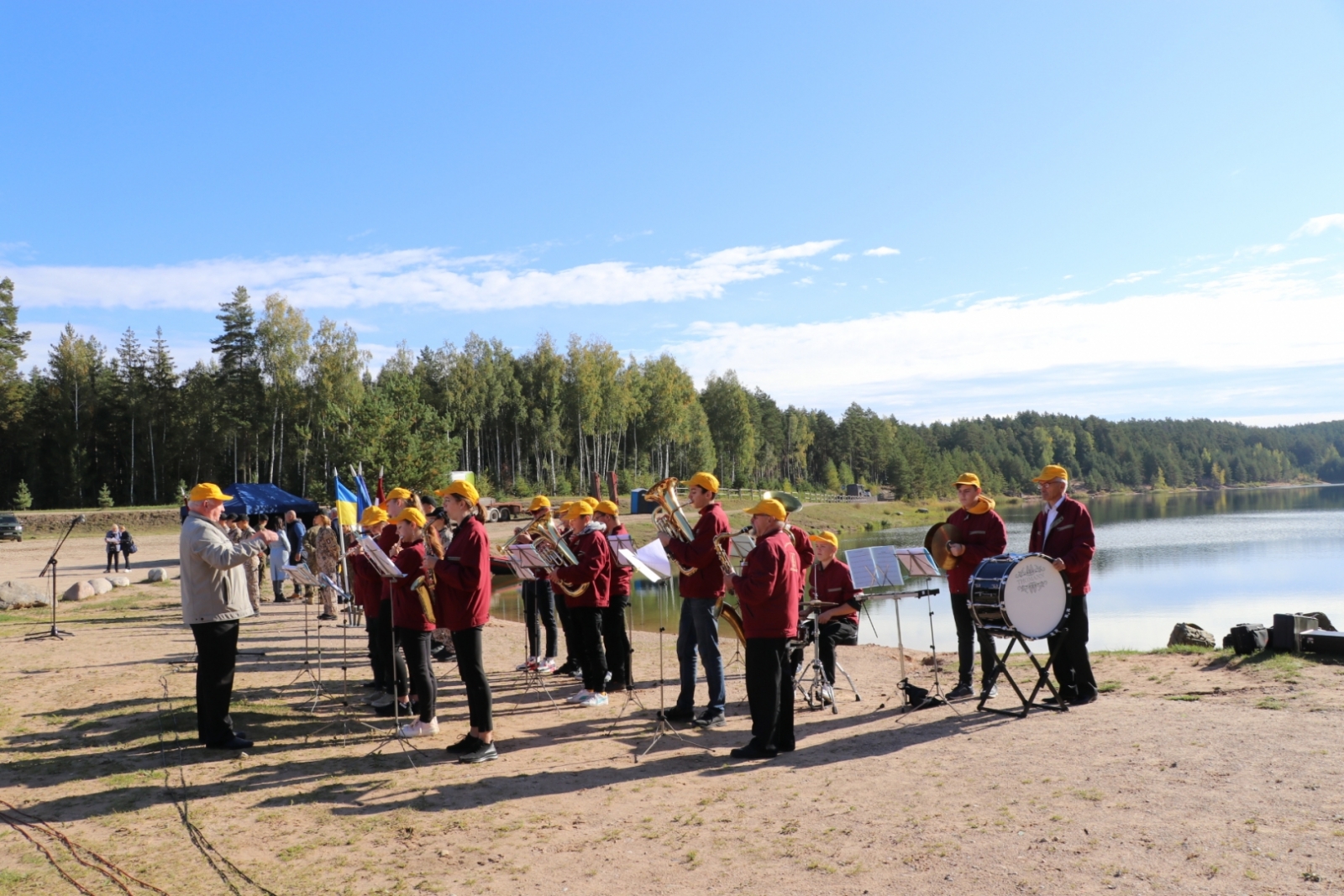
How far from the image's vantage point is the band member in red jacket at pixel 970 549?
8.38 meters

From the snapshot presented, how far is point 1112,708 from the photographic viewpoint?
25.8 ft

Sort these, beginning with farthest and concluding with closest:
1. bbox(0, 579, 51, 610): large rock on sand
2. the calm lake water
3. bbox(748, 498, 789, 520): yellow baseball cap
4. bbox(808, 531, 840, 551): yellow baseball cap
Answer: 1. the calm lake water
2. bbox(0, 579, 51, 610): large rock on sand
3. bbox(808, 531, 840, 551): yellow baseball cap
4. bbox(748, 498, 789, 520): yellow baseball cap

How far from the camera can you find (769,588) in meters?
6.65

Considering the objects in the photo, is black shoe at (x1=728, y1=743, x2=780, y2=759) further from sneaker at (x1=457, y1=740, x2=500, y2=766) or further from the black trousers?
the black trousers

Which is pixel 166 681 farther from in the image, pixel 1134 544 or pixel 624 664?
pixel 1134 544

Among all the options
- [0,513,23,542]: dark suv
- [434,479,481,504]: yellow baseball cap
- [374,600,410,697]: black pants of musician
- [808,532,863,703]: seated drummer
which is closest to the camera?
[434,479,481,504]: yellow baseball cap

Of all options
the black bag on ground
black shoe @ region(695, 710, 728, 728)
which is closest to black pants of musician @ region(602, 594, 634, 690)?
black shoe @ region(695, 710, 728, 728)

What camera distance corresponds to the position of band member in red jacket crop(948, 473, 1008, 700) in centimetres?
838

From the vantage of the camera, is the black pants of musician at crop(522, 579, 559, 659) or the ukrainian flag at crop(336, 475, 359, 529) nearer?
the black pants of musician at crop(522, 579, 559, 659)

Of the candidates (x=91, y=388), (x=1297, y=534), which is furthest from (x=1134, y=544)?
(x=91, y=388)

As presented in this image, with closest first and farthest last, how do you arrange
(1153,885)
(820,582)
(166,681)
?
(1153,885) → (820,582) → (166,681)

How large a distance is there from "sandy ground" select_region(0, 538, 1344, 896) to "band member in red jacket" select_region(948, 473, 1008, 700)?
63cm

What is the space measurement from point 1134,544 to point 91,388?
204 feet

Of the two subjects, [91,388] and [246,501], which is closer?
[246,501]
